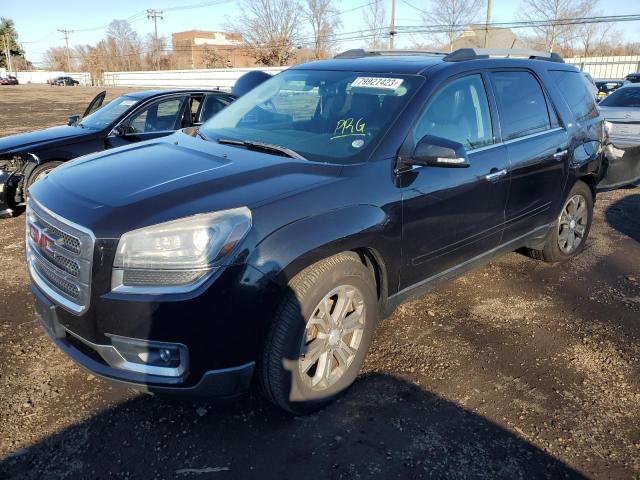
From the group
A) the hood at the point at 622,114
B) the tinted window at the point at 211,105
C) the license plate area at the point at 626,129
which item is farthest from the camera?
the hood at the point at 622,114

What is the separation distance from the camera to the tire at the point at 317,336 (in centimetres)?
258

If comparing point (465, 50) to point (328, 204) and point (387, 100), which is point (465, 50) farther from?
point (328, 204)

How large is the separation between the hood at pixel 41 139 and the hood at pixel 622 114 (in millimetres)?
8363

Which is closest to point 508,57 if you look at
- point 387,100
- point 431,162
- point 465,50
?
point 465,50

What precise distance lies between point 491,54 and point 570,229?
209cm

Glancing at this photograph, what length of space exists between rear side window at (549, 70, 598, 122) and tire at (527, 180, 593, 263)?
669 millimetres

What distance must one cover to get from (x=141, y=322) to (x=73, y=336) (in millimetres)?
500

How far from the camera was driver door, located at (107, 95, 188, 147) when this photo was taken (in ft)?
23.4

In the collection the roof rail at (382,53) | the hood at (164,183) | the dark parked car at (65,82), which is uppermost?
the dark parked car at (65,82)

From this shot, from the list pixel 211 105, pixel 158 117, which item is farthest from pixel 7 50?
pixel 158 117

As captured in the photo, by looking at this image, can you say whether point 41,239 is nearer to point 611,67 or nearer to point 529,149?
point 529,149

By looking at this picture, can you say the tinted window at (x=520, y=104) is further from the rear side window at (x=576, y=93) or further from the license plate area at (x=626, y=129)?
the license plate area at (x=626, y=129)

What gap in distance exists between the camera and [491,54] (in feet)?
13.4

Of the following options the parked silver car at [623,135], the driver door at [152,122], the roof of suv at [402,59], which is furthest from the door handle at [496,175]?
the driver door at [152,122]
